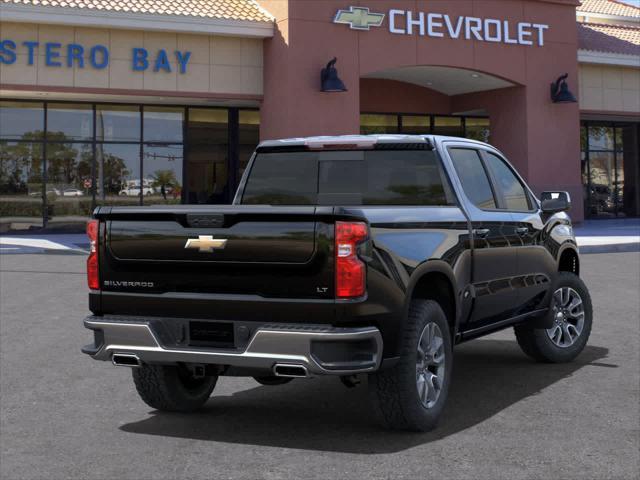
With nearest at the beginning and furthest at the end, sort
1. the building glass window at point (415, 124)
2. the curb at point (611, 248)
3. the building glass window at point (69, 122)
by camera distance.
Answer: the curb at point (611, 248)
the building glass window at point (69, 122)
the building glass window at point (415, 124)

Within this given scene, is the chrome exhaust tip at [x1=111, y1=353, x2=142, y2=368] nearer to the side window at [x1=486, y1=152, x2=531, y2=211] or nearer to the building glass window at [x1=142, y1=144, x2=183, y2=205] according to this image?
the side window at [x1=486, y1=152, x2=531, y2=211]

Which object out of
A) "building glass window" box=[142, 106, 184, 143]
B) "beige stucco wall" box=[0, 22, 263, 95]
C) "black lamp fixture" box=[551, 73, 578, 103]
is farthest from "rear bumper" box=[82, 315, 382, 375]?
"black lamp fixture" box=[551, 73, 578, 103]

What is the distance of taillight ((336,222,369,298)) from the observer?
5152 mm

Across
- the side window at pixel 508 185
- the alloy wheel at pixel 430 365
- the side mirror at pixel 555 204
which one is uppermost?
the side window at pixel 508 185

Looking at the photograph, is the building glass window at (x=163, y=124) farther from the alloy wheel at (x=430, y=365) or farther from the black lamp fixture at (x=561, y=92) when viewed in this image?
the alloy wheel at (x=430, y=365)

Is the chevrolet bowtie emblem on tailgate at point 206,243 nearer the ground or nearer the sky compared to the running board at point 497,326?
nearer the sky

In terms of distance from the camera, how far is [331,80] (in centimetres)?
2577

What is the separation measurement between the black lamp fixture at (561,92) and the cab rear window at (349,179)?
23622mm

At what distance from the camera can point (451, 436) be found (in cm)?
573

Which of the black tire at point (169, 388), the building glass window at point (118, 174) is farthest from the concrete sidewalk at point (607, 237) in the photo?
the black tire at point (169, 388)

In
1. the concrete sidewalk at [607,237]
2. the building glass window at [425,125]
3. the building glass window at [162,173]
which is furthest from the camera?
the building glass window at [425,125]

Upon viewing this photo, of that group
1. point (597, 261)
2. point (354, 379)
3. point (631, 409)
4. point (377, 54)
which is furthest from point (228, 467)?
point (377, 54)

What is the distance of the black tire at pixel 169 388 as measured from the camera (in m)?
6.27

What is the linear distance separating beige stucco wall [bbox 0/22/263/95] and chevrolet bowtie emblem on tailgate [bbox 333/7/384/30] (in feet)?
8.32
